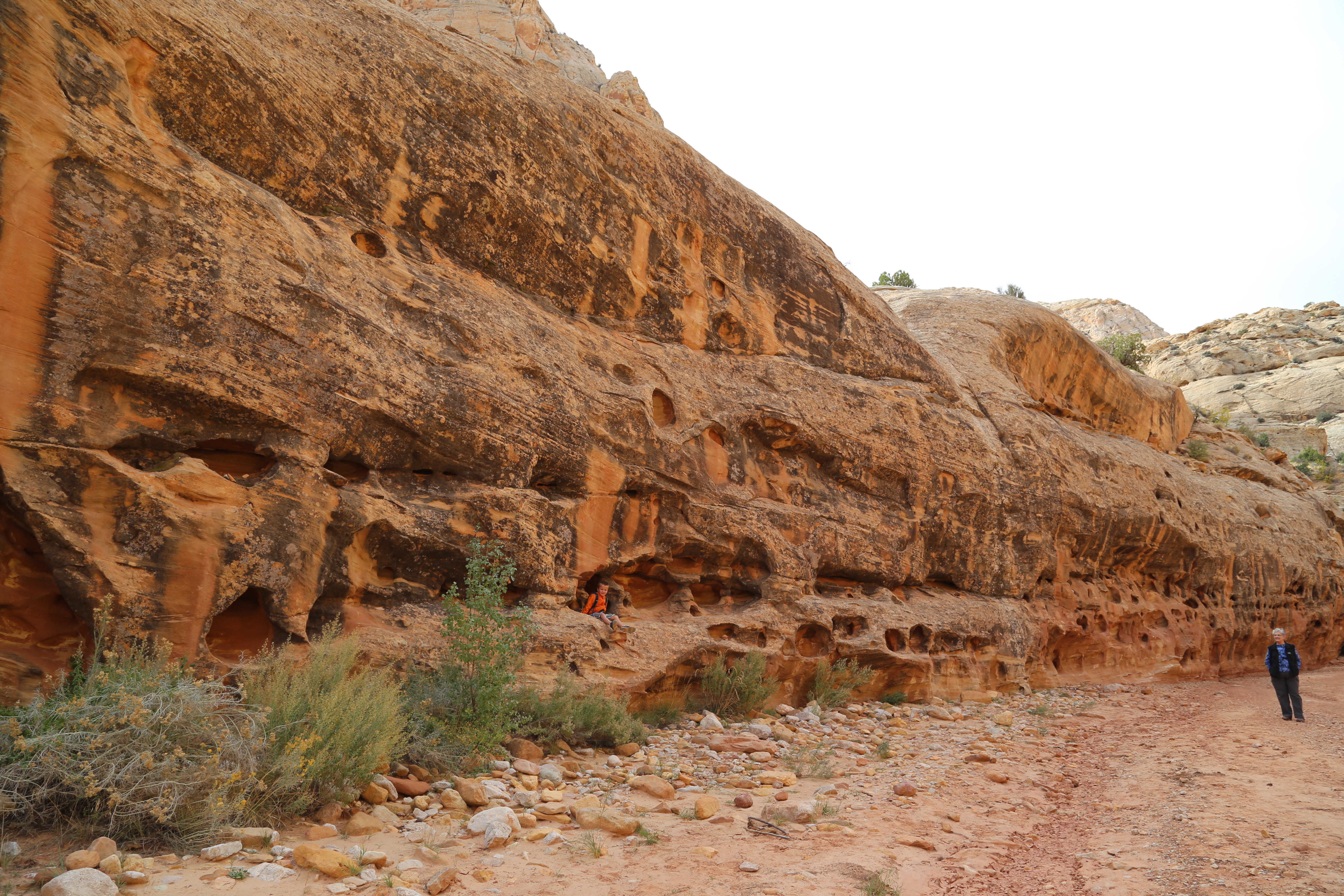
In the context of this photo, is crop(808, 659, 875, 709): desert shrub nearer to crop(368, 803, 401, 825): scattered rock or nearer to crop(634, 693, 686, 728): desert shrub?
crop(634, 693, 686, 728): desert shrub

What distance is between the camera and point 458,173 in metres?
9.23

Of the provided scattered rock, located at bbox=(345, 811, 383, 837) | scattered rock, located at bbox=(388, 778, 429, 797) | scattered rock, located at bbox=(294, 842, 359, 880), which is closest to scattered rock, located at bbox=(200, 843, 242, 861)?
scattered rock, located at bbox=(294, 842, 359, 880)

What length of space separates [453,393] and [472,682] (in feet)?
9.44

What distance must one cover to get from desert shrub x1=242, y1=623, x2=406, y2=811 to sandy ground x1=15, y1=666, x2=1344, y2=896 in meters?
0.45

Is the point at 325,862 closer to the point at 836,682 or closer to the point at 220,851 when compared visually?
the point at 220,851

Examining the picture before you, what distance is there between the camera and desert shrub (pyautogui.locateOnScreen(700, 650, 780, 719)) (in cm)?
929

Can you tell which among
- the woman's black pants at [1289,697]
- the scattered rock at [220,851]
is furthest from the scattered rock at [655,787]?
the woman's black pants at [1289,697]

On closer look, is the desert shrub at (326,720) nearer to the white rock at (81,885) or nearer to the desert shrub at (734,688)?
the white rock at (81,885)

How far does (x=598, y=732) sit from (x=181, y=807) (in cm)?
384

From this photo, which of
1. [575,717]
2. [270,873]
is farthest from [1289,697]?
[270,873]

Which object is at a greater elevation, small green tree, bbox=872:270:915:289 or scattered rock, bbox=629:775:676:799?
small green tree, bbox=872:270:915:289

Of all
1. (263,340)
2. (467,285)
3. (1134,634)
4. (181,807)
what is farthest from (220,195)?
(1134,634)

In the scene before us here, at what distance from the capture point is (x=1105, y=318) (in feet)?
223

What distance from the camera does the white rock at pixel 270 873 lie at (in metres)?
3.92
